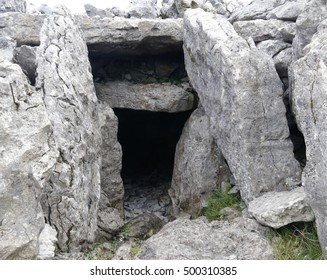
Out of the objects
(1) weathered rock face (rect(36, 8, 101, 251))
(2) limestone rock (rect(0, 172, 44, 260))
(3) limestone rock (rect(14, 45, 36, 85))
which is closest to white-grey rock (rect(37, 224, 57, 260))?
(2) limestone rock (rect(0, 172, 44, 260))

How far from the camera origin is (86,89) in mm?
9156

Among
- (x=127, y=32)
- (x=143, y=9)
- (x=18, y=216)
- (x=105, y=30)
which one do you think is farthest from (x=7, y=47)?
(x=18, y=216)

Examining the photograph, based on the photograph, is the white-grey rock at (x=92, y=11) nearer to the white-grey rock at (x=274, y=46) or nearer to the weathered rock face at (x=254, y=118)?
the white-grey rock at (x=274, y=46)

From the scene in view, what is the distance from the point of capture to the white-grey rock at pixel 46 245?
6012mm

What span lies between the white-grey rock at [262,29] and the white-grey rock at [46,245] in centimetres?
622

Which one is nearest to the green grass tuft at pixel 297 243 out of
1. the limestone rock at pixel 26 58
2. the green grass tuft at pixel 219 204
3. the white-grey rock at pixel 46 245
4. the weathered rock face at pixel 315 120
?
the weathered rock face at pixel 315 120

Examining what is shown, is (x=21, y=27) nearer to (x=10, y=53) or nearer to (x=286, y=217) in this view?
(x=10, y=53)

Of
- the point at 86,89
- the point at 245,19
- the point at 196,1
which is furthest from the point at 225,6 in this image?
the point at 86,89

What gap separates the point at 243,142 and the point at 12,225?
4336mm

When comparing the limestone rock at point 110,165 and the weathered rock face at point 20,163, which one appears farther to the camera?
the limestone rock at point 110,165

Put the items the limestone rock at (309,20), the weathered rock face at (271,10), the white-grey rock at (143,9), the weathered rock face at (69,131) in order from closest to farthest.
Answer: the weathered rock face at (69,131), the limestone rock at (309,20), the weathered rock face at (271,10), the white-grey rock at (143,9)

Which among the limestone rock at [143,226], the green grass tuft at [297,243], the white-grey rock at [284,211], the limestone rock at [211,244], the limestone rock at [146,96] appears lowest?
the limestone rock at [143,226]

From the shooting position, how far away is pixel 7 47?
32.6ft

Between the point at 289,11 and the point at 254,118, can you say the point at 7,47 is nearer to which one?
the point at 254,118
